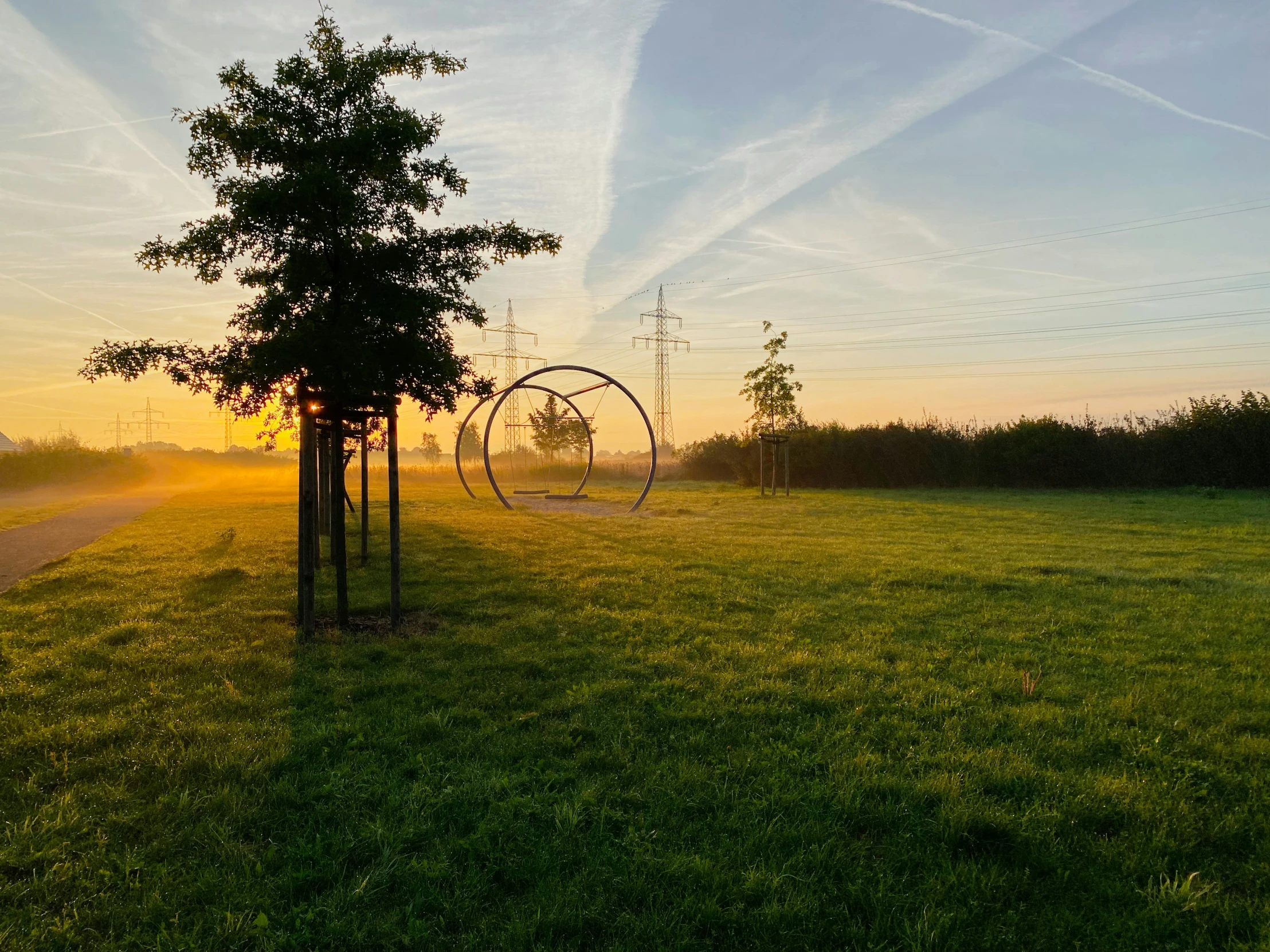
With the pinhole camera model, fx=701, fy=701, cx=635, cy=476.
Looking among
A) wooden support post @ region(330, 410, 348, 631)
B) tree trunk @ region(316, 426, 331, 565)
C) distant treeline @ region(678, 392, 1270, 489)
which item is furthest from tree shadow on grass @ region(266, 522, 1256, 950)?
distant treeline @ region(678, 392, 1270, 489)

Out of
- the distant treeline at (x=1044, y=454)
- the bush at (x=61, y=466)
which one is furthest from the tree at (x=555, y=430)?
the bush at (x=61, y=466)

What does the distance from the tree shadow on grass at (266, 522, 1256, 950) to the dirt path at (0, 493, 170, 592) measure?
777cm

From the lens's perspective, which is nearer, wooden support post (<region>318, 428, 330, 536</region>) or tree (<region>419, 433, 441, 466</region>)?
wooden support post (<region>318, 428, 330, 536</region>)

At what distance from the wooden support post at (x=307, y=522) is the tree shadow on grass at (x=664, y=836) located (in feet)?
5.13

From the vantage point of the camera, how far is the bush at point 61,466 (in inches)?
1222

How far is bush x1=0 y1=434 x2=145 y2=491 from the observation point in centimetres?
3105

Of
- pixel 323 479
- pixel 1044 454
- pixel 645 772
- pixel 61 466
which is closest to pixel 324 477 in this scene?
pixel 323 479

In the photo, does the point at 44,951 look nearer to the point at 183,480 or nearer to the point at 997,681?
the point at 997,681

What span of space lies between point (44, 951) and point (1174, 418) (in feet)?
100

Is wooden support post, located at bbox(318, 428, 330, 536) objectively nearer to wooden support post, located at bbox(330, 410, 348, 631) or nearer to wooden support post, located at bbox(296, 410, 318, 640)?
wooden support post, located at bbox(330, 410, 348, 631)

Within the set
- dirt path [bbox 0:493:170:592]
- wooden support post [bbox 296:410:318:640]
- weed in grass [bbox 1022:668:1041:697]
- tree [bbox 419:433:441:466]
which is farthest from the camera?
tree [bbox 419:433:441:466]

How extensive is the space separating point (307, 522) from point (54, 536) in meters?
11.1

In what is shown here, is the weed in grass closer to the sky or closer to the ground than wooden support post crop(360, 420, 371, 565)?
closer to the ground

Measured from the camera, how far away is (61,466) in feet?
108
